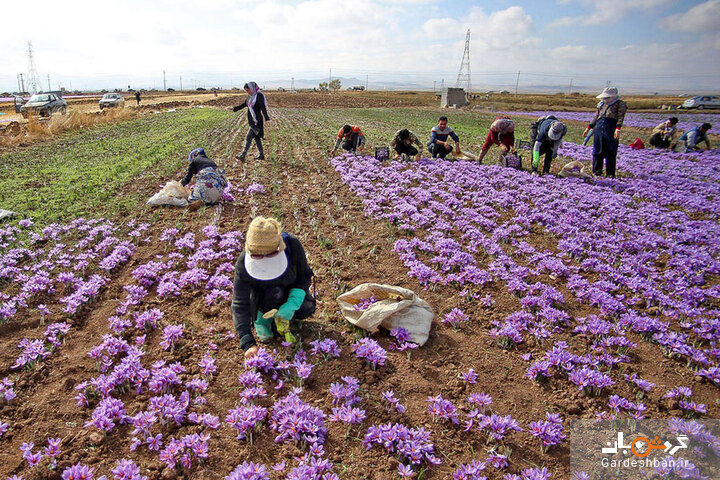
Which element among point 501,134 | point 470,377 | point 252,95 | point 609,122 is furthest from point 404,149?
point 470,377

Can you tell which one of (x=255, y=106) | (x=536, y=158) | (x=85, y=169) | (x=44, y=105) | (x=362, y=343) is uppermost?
(x=44, y=105)

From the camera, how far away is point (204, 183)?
8984mm

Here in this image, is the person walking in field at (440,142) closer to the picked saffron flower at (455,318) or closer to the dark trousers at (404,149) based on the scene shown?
the dark trousers at (404,149)

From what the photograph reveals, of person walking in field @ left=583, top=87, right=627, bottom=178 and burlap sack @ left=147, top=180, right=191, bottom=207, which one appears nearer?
burlap sack @ left=147, top=180, right=191, bottom=207

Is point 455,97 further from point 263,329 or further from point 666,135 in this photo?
point 263,329

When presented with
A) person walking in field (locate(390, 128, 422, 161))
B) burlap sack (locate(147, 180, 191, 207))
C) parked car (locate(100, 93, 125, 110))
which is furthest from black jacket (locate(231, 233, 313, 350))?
parked car (locate(100, 93, 125, 110))

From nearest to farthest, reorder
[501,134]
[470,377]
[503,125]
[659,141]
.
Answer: [470,377] < [503,125] < [501,134] < [659,141]

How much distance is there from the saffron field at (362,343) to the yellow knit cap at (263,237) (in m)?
1.15

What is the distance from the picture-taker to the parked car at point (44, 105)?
3086 centimetres

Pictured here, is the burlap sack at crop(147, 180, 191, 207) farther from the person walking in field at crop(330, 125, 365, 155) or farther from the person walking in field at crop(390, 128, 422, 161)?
the person walking in field at crop(390, 128, 422, 161)

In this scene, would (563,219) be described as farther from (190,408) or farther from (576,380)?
(190,408)

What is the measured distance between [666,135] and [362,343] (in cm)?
2072

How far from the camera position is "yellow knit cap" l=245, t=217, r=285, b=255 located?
3.61 metres

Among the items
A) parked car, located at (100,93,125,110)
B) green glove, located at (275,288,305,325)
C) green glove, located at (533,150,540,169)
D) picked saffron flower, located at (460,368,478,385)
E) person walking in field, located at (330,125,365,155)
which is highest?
parked car, located at (100,93,125,110)
